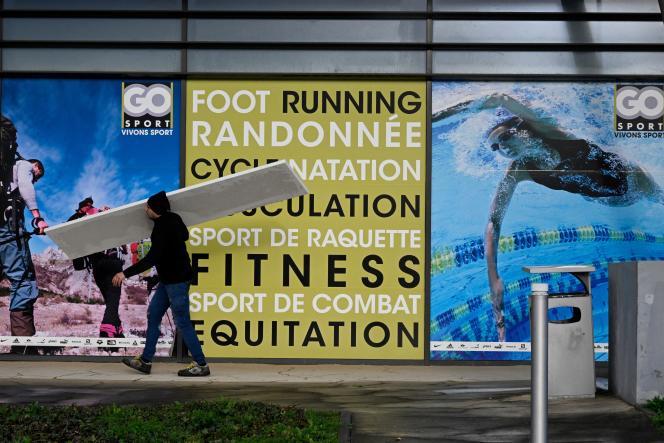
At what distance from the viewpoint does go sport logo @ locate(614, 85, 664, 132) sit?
39.1ft

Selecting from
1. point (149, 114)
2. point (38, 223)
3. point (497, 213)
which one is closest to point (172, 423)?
point (38, 223)

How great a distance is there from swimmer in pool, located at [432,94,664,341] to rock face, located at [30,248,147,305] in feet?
12.9

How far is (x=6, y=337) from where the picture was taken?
470 inches

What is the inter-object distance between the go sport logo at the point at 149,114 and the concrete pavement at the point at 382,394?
2.66m

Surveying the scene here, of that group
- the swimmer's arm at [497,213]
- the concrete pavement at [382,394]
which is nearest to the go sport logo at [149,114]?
the concrete pavement at [382,394]

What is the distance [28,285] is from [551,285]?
5.92 m

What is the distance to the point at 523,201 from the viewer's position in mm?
11836

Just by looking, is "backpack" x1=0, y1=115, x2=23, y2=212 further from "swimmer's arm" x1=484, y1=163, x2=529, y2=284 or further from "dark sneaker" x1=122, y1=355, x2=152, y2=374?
"swimmer's arm" x1=484, y1=163, x2=529, y2=284

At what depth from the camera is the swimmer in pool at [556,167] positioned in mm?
11852

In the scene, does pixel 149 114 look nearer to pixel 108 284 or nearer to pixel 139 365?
pixel 108 284

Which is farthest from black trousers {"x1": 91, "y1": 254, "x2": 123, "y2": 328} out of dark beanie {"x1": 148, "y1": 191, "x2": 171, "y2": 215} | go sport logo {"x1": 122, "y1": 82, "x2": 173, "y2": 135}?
dark beanie {"x1": 148, "y1": 191, "x2": 171, "y2": 215}

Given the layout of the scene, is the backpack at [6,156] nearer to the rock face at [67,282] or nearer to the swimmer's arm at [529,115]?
the rock face at [67,282]

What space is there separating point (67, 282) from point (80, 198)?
38.0 inches

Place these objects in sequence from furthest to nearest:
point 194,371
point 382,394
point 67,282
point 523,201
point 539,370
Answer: point 67,282 → point 523,201 → point 194,371 → point 382,394 → point 539,370
